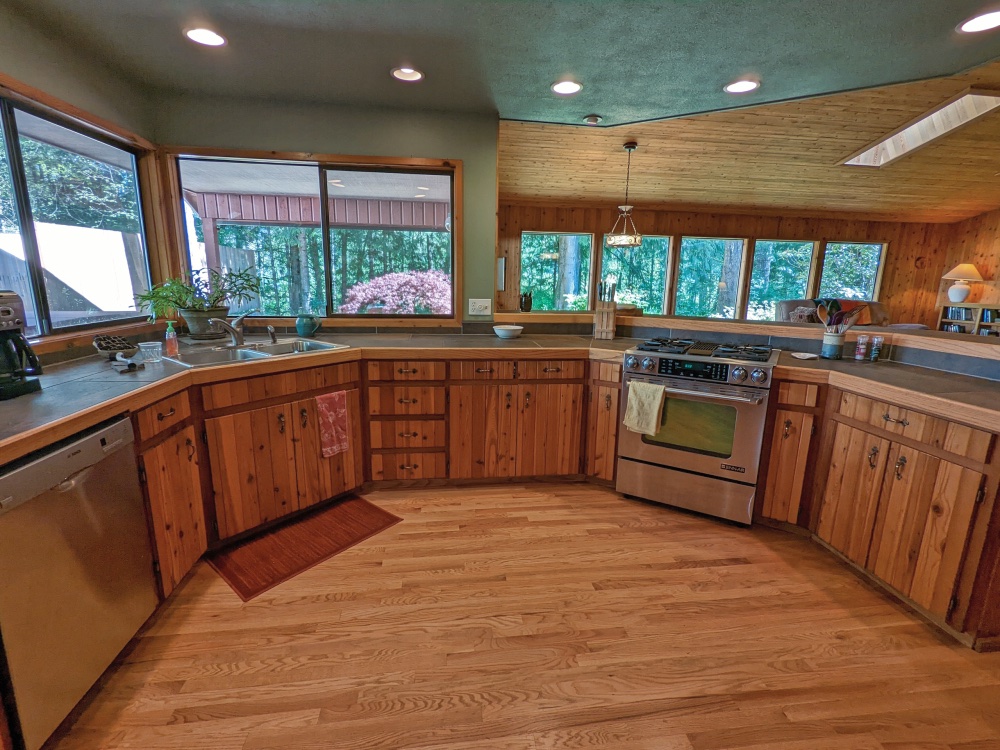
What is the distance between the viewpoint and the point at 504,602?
1.80 meters

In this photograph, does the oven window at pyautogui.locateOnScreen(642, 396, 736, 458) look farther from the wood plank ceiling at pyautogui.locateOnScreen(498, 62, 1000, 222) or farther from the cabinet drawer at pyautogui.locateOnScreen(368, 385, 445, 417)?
the wood plank ceiling at pyautogui.locateOnScreen(498, 62, 1000, 222)

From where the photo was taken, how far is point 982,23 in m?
1.85

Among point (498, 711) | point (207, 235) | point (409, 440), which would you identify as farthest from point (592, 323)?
point (207, 235)

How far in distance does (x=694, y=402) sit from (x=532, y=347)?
960 mm

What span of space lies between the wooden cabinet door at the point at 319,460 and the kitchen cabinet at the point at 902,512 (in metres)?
2.50

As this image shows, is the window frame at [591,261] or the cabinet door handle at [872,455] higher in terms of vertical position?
the window frame at [591,261]

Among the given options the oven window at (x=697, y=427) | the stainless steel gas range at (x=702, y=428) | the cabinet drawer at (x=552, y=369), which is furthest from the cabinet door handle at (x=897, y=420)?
the cabinet drawer at (x=552, y=369)

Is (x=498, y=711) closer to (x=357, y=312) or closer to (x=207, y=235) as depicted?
(x=357, y=312)

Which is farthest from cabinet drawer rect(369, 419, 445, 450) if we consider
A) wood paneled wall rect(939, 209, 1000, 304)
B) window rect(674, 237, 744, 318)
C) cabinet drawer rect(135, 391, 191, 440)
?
wood paneled wall rect(939, 209, 1000, 304)

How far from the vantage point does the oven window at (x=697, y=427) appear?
2.33 m

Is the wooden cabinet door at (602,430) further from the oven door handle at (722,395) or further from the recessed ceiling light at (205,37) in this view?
the recessed ceiling light at (205,37)

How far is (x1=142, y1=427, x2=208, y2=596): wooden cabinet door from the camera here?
5.35 feet

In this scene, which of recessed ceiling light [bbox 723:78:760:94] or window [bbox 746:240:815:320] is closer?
recessed ceiling light [bbox 723:78:760:94]

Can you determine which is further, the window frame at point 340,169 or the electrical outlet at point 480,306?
the electrical outlet at point 480,306
